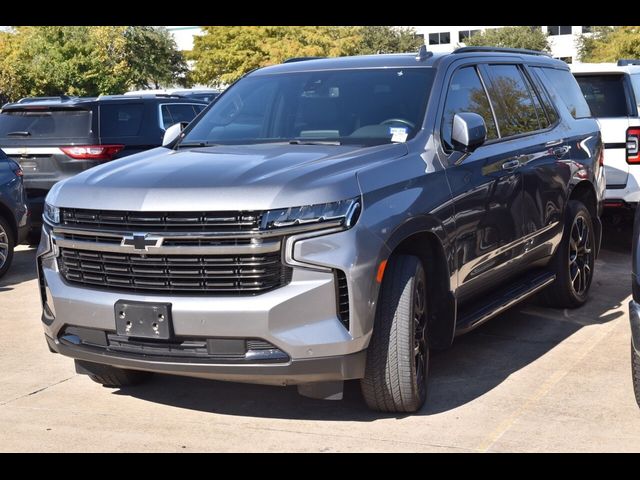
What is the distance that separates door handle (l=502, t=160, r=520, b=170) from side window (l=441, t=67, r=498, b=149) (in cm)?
19

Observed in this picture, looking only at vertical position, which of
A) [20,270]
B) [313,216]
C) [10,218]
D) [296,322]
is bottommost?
[20,270]

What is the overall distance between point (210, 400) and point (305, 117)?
1.81m

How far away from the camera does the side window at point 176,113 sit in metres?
12.7

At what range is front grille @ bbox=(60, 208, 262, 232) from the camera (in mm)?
4766

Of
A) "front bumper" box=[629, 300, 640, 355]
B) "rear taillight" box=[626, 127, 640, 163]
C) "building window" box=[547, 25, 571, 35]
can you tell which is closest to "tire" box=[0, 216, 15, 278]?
"rear taillight" box=[626, 127, 640, 163]

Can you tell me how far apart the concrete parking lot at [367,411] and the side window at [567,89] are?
1919mm

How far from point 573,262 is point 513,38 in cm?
7537

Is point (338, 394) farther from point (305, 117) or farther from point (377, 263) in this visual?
A: point (305, 117)

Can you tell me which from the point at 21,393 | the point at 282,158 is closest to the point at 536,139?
the point at 282,158

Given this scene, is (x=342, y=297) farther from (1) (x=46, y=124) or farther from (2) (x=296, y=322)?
(1) (x=46, y=124)

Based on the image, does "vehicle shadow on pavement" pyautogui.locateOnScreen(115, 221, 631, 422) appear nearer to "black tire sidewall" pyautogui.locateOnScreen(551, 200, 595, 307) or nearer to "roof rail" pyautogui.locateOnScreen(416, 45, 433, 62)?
"black tire sidewall" pyautogui.locateOnScreen(551, 200, 595, 307)

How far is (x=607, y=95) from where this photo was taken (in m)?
10.6

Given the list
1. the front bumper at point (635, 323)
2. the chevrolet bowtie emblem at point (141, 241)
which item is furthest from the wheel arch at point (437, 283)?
the chevrolet bowtie emblem at point (141, 241)

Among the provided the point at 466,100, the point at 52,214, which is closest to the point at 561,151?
the point at 466,100
